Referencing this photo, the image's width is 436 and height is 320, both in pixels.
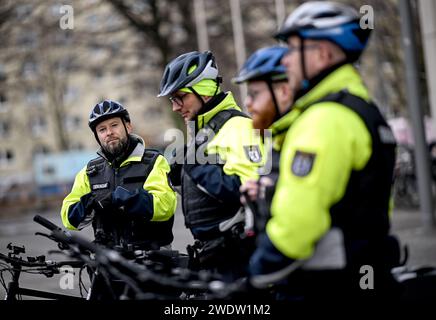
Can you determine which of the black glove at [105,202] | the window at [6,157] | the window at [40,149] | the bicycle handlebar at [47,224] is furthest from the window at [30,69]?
the window at [6,157]

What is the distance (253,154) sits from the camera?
3988 millimetres

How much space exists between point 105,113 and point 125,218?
680mm

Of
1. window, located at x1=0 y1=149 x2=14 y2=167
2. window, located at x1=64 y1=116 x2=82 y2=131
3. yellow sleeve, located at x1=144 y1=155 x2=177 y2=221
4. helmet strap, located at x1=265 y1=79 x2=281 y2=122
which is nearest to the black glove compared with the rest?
yellow sleeve, located at x1=144 y1=155 x2=177 y2=221

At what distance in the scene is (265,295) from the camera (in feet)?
10.0

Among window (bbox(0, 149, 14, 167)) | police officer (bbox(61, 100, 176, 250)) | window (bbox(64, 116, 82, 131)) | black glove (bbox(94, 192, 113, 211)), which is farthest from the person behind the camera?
window (bbox(0, 149, 14, 167))

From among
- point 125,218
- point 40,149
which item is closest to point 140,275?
point 125,218

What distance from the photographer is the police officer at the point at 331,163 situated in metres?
2.58

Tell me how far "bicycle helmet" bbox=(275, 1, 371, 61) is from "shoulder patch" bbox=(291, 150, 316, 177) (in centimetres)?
45

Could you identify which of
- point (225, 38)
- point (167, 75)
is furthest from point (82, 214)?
point (225, 38)

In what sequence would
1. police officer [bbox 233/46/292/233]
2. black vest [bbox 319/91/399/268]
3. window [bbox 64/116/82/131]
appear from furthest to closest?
window [bbox 64/116/82/131] → police officer [bbox 233/46/292/233] → black vest [bbox 319/91/399/268]

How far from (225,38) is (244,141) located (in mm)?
33931

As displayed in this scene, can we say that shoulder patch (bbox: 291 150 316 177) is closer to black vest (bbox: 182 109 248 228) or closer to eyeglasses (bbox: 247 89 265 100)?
eyeglasses (bbox: 247 89 265 100)

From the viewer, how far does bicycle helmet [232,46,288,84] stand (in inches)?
126

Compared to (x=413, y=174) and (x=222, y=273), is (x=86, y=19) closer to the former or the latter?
(x=413, y=174)
